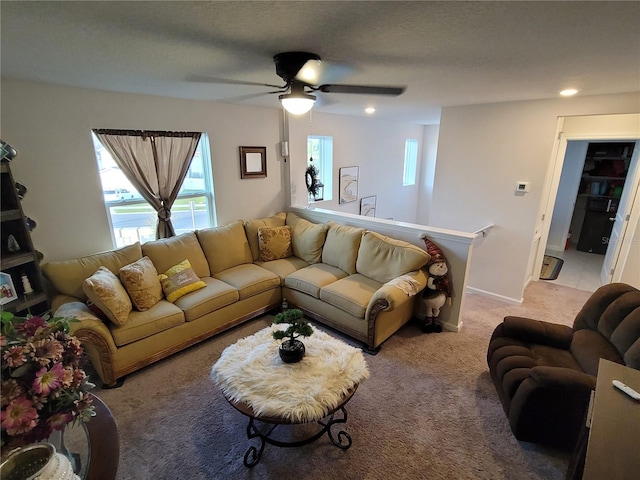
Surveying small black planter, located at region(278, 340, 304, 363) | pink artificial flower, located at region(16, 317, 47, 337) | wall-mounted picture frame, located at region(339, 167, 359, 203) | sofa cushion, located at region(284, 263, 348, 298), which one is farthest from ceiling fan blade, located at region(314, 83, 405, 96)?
wall-mounted picture frame, located at region(339, 167, 359, 203)

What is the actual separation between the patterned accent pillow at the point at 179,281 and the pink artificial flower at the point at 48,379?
200cm

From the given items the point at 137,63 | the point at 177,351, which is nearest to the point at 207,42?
the point at 137,63

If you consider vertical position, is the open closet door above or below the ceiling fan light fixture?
below

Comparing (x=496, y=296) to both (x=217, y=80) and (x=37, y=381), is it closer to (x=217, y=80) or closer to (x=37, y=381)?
(x=217, y=80)

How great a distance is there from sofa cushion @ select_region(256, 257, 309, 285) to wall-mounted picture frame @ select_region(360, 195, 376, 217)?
2508 mm

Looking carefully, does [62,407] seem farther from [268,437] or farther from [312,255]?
[312,255]

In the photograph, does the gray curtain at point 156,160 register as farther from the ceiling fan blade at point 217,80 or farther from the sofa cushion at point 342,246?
the sofa cushion at point 342,246

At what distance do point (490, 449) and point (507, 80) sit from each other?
2.66m

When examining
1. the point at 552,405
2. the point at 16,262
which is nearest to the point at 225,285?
the point at 16,262

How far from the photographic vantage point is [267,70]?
217cm

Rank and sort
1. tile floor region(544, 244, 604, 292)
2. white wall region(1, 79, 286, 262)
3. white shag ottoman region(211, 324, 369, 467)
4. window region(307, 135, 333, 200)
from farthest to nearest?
window region(307, 135, 333, 200), tile floor region(544, 244, 604, 292), white wall region(1, 79, 286, 262), white shag ottoman region(211, 324, 369, 467)

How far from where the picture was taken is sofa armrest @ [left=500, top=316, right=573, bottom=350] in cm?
223

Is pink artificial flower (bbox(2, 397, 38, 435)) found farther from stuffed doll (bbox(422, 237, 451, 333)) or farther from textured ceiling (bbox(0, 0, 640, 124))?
stuffed doll (bbox(422, 237, 451, 333))

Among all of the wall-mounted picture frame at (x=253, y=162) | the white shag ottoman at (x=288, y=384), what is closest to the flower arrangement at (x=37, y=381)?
the white shag ottoman at (x=288, y=384)
